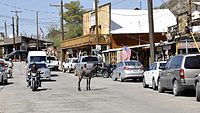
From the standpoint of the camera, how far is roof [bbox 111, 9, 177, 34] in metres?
52.0

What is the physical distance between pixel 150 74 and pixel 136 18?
1383 inches

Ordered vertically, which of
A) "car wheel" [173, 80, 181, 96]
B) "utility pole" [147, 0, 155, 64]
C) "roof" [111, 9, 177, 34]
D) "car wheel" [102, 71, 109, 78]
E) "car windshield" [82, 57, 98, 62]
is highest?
"roof" [111, 9, 177, 34]

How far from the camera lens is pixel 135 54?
139 ft

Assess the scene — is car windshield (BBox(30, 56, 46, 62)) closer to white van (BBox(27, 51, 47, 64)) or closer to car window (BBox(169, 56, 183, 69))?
white van (BBox(27, 51, 47, 64))

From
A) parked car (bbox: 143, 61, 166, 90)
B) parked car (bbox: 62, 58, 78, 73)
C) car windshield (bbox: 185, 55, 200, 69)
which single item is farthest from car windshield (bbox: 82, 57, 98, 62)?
car windshield (bbox: 185, 55, 200, 69)

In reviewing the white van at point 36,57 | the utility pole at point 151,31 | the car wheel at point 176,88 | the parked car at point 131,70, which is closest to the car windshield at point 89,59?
the white van at point 36,57

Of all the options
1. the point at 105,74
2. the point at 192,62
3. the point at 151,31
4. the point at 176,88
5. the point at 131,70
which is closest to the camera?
the point at 192,62

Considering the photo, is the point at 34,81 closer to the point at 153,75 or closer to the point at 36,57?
the point at 153,75

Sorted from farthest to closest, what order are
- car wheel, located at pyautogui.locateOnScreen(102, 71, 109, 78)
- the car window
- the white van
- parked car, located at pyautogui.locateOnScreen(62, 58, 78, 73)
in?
parked car, located at pyautogui.locateOnScreen(62, 58, 78, 73)
the white van
car wheel, located at pyautogui.locateOnScreen(102, 71, 109, 78)
the car window

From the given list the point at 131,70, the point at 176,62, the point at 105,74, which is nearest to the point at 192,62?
the point at 176,62

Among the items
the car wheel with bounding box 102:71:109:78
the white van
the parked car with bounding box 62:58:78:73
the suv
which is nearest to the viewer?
the suv

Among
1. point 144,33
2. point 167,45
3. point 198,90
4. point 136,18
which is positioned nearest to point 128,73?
point 167,45

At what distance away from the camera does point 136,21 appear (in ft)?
184

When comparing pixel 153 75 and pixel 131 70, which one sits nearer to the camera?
pixel 153 75
